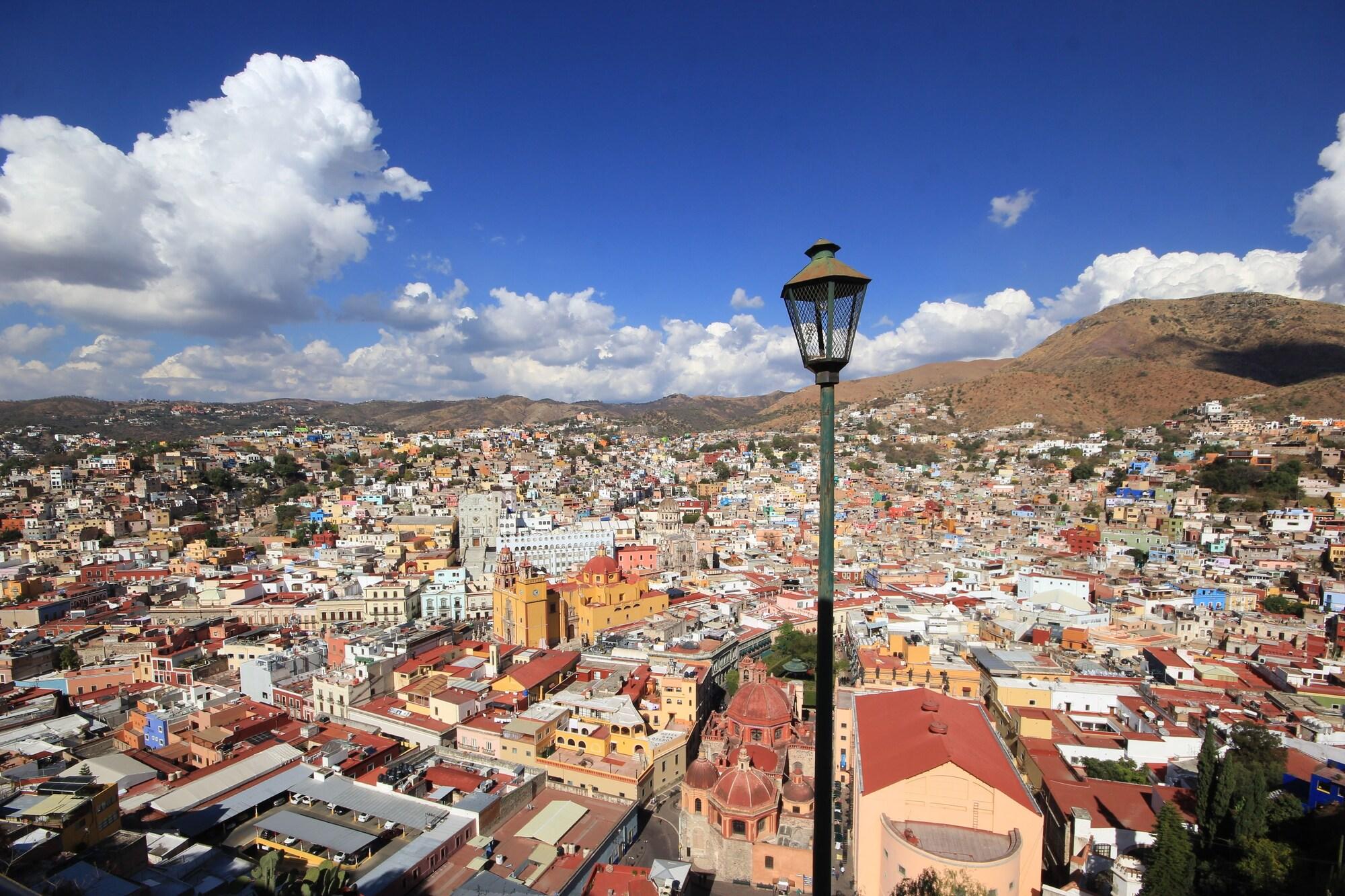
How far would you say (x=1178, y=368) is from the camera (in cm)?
8356

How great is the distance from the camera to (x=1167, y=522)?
42.6 meters

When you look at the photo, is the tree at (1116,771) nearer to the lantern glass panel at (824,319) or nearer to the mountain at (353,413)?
the lantern glass panel at (824,319)

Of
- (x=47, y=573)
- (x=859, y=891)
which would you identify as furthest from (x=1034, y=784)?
(x=47, y=573)

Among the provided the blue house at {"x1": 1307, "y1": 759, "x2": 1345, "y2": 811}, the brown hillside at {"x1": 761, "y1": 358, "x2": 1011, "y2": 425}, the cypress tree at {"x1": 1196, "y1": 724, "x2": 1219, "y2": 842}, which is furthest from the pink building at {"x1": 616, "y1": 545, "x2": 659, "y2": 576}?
the brown hillside at {"x1": 761, "y1": 358, "x2": 1011, "y2": 425}

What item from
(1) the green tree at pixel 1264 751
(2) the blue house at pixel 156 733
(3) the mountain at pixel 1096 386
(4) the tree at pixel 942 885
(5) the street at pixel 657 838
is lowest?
(5) the street at pixel 657 838

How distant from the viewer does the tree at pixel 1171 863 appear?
417 inches

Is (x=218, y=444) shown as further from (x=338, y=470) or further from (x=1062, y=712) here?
(x=1062, y=712)

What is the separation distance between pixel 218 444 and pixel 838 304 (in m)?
96.2

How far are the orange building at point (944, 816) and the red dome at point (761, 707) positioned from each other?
479 cm

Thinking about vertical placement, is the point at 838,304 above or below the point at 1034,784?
above

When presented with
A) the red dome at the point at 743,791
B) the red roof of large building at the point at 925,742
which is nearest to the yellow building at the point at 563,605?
the red dome at the point at 743,791

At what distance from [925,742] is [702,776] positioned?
5.33 m

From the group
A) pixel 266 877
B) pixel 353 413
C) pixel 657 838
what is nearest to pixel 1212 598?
pixel 657 838

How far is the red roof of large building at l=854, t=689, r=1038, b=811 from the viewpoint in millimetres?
12453
